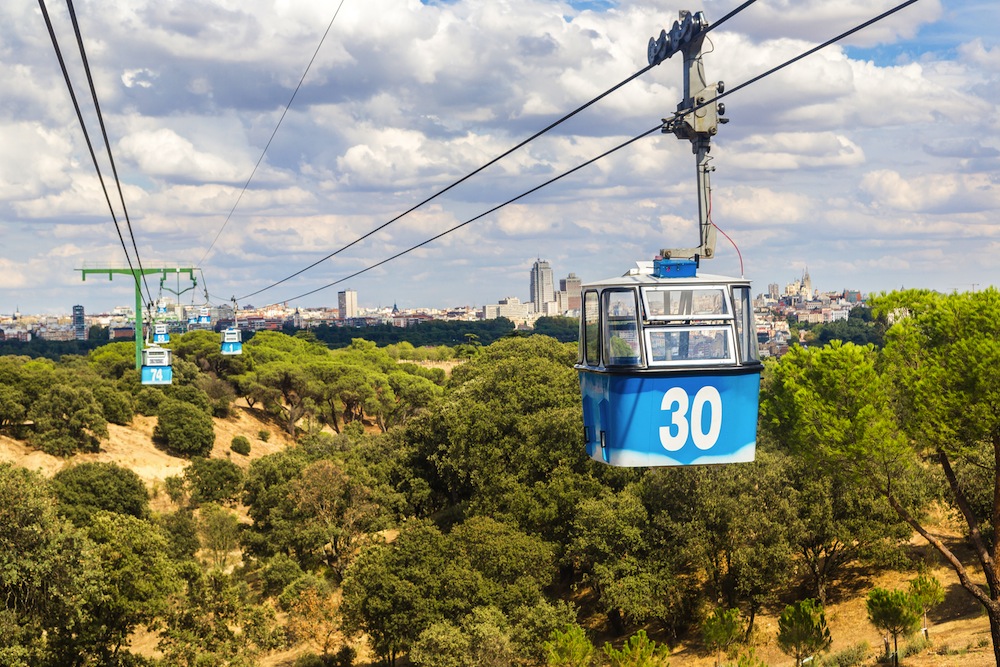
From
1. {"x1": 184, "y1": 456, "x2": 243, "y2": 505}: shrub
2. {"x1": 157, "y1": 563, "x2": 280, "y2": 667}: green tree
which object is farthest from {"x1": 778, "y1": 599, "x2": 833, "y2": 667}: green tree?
{"x1": 184, "y1": 456, "x2": 243, "y2": 505}: shrub

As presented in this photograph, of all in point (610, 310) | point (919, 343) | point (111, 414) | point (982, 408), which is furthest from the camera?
point (111, 414)

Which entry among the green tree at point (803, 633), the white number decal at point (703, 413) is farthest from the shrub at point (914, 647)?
the white number decal at point (703, 413)

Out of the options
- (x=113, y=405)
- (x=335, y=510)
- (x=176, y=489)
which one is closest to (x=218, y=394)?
(x=113, y=405)

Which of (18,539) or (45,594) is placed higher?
(18,539)

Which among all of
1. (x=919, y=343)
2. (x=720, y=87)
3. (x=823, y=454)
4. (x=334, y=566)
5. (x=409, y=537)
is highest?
(x=720, y=87)

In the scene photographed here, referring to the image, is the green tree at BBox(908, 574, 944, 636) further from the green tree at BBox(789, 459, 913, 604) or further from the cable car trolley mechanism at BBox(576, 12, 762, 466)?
the cable car trolley mechanism at BBox(576, 12, 762, 466)

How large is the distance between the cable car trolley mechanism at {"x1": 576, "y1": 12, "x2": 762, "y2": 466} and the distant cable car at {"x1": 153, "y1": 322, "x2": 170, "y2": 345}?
4862 cm

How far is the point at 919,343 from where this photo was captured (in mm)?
26453

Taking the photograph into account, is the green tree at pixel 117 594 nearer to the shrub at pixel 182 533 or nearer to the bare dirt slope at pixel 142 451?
the shrub at pixel 182 533

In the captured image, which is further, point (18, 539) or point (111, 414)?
point (111, 414)

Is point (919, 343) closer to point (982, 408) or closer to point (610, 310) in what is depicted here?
point (982, 408)

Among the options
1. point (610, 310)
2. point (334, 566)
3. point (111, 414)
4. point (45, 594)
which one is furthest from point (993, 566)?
point (111, 414)

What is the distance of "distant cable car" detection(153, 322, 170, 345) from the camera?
57994mm

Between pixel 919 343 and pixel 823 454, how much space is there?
400 centimetres
